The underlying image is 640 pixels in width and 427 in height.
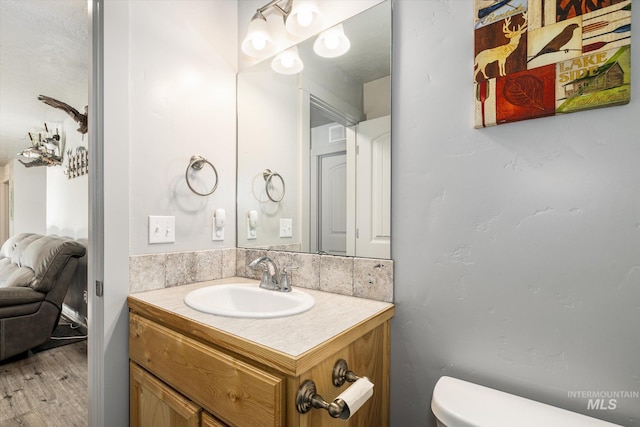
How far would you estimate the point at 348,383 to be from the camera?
856 millimetres

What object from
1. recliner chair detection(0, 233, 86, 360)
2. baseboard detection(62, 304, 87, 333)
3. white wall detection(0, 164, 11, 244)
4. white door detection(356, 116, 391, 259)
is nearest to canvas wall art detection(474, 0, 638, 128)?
white door detection(356, 116, 391, 259)

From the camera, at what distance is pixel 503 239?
89 centimetres

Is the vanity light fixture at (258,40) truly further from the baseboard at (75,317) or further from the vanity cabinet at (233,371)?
the baseboard at (75,317)

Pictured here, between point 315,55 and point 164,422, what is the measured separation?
1.50 m

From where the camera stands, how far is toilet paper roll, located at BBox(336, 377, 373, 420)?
0.70 meters

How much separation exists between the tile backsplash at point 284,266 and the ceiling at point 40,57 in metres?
1.46

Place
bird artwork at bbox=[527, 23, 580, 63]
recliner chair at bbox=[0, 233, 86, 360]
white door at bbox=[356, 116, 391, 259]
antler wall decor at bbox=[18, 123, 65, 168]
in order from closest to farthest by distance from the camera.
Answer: bird artwork at bbox=[527, 23, 580, 63] < white door at bbox=[356, 116, 391, 259] < recliner chair at bbox=[0, 233, 86, 360] < antler wall decor at bbox=[18, 123, 65, 168]

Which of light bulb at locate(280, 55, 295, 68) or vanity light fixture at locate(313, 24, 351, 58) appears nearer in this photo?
vanity light fixture at locate(313, 24, 351, 58)

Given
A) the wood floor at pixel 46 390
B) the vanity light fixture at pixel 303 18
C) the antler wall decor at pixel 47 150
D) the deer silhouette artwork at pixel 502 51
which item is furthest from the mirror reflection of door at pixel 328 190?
the antler wall decor at pixel 47 150

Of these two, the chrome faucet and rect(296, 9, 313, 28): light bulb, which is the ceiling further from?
the chrome faucet

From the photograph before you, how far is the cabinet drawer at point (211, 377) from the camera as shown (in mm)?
708

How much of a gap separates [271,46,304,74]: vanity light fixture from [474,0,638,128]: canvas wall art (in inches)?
29.7

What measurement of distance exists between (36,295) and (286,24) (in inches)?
112

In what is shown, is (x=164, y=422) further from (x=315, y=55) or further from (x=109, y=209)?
(x=315, y=55)
